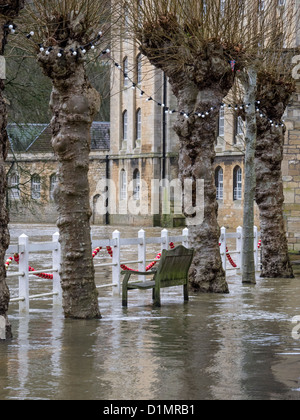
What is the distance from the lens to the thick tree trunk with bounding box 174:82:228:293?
1764cm

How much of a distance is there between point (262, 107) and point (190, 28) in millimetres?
4594

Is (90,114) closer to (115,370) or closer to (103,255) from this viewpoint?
(115,370)

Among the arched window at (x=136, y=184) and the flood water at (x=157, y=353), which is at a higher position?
the arched window at (x=136, y=184)

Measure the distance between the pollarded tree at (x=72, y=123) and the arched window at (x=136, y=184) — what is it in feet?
153

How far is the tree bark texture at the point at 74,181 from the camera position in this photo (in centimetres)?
1300

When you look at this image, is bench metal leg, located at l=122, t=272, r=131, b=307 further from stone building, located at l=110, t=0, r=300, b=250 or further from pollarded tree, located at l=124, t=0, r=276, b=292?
stone building, located at l=110, t=0, r=300, b=250

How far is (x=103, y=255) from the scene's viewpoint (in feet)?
101

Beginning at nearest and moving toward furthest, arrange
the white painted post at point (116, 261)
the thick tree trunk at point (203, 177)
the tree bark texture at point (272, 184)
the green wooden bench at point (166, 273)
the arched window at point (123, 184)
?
the green wooden bench at point (166, 273)
the white painted post at point (116, 261)
the thick tree trunk at point (203, 177)
the tree bark texture at point (272, 184)
the arched window at point (123, 184)

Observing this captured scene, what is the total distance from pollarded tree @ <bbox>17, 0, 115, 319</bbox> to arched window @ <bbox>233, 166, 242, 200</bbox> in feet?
136

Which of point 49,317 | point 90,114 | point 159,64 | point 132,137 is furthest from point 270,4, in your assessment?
point 132,137

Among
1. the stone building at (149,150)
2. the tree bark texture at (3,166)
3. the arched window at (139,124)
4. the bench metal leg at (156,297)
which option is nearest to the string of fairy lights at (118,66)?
the tree bark texture at (3,166)

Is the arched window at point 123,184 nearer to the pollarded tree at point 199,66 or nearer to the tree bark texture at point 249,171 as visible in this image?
the tree bark texture at point 249,171

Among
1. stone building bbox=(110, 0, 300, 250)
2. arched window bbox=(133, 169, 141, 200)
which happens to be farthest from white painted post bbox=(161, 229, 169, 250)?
arched window bbox=(133, 169, 141, 200)

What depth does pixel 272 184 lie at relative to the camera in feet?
70.6
